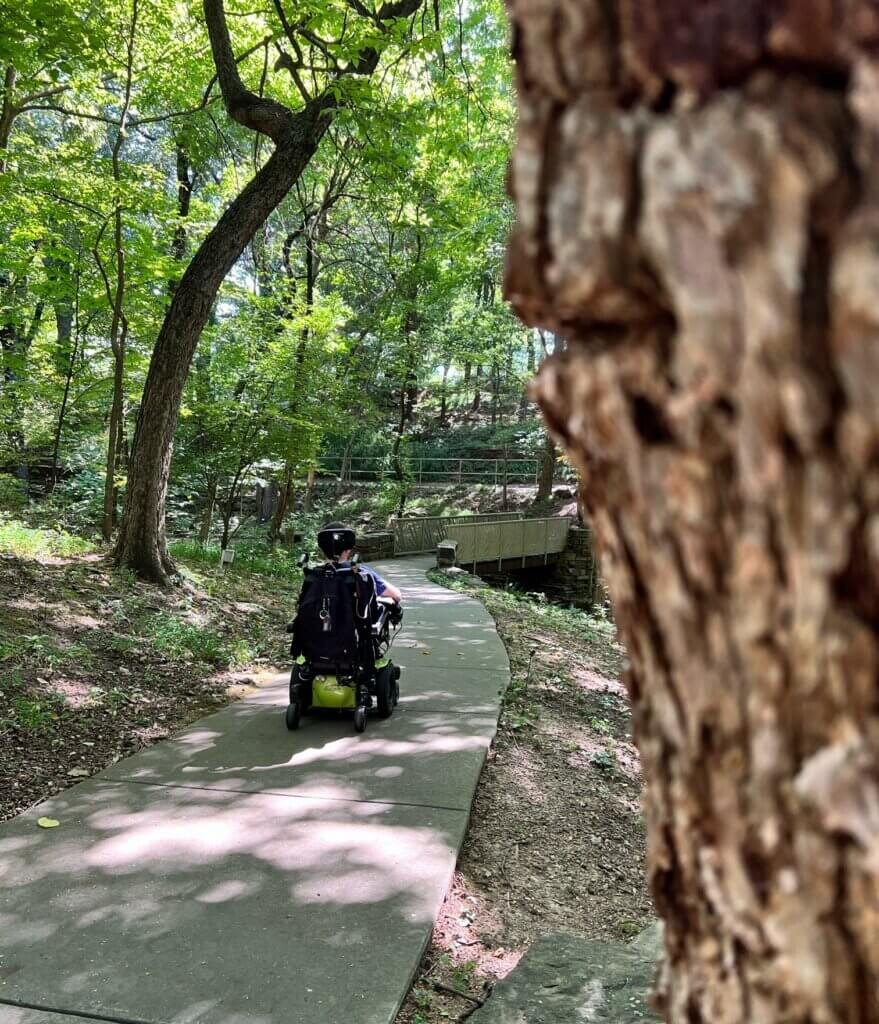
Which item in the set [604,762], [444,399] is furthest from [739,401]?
[444,399]

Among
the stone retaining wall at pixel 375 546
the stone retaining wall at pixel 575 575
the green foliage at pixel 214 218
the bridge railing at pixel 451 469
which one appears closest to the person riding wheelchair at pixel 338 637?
the green foliage at pixel 214 218

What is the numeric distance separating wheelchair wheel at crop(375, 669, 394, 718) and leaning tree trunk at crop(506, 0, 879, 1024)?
512 centimetres

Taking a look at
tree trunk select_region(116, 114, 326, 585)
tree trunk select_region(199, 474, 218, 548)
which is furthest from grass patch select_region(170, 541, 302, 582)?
tree trunk select_region(116, 114, 326, 585)

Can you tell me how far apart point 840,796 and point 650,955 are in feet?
8.34

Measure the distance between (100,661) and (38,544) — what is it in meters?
3.86

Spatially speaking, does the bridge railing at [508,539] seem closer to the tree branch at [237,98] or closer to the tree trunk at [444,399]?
the tree branch at [237,98]

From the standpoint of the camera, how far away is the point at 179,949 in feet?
9.70

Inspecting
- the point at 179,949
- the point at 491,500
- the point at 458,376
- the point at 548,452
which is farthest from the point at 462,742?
the point at 458,376

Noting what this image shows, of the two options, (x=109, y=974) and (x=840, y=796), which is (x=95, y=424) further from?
(x=840, y=796)

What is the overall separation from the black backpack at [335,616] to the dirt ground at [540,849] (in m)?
1.25

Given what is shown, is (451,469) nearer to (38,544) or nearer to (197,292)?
(38,544)

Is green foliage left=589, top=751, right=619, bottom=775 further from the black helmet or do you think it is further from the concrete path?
the black helmet

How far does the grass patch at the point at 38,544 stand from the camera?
30.5 feet

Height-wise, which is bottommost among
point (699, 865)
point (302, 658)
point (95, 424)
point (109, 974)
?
point (109, 974)
